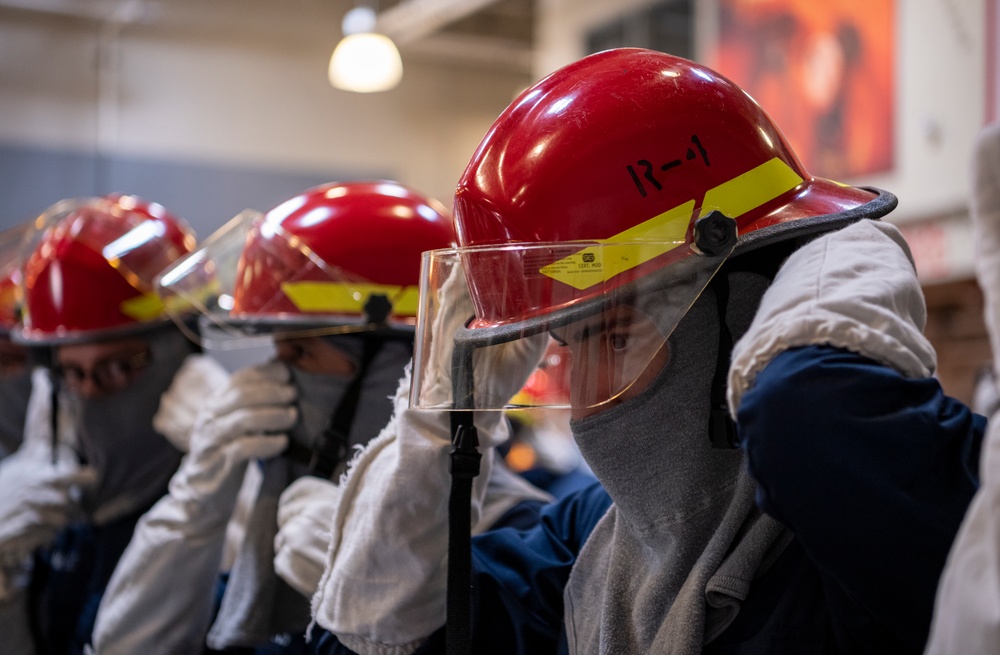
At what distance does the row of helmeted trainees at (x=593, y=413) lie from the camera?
974 millimetres

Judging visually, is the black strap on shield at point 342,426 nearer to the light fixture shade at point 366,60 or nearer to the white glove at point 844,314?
the white glove at point 844,314

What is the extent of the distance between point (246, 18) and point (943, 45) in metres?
5.82

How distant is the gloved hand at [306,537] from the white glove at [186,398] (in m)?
0.79

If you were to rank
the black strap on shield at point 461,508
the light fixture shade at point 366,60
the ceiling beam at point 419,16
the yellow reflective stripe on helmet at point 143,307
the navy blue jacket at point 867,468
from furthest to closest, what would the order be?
the ceiling beam at point 419,16 < the light fixture shade at point 366,60 < the yellow reflective stripe on helmet at point 143,307 < the black strap on shield at point 461,508 < the navy blue jacket at point 867,468

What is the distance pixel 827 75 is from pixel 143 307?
4155mm

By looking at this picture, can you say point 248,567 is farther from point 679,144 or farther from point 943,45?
point 943,45

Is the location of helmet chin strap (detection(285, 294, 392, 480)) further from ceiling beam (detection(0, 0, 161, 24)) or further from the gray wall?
ceiling beam (detection(0, 0, 161, 24))

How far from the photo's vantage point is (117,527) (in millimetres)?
3104

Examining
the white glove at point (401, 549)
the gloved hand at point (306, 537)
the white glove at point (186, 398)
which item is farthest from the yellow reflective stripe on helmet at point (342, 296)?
the white glove at point (186, 398)

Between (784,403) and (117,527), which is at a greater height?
(784,403)

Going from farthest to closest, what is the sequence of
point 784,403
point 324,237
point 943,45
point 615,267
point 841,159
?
point 841,159 < point 943,45 < point 324,237 < point 615,267 < point 784,403

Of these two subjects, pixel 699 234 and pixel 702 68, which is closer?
pixel 699 234

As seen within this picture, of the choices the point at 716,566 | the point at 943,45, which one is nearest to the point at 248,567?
the point at 716,566

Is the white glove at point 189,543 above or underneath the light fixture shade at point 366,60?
underneath
